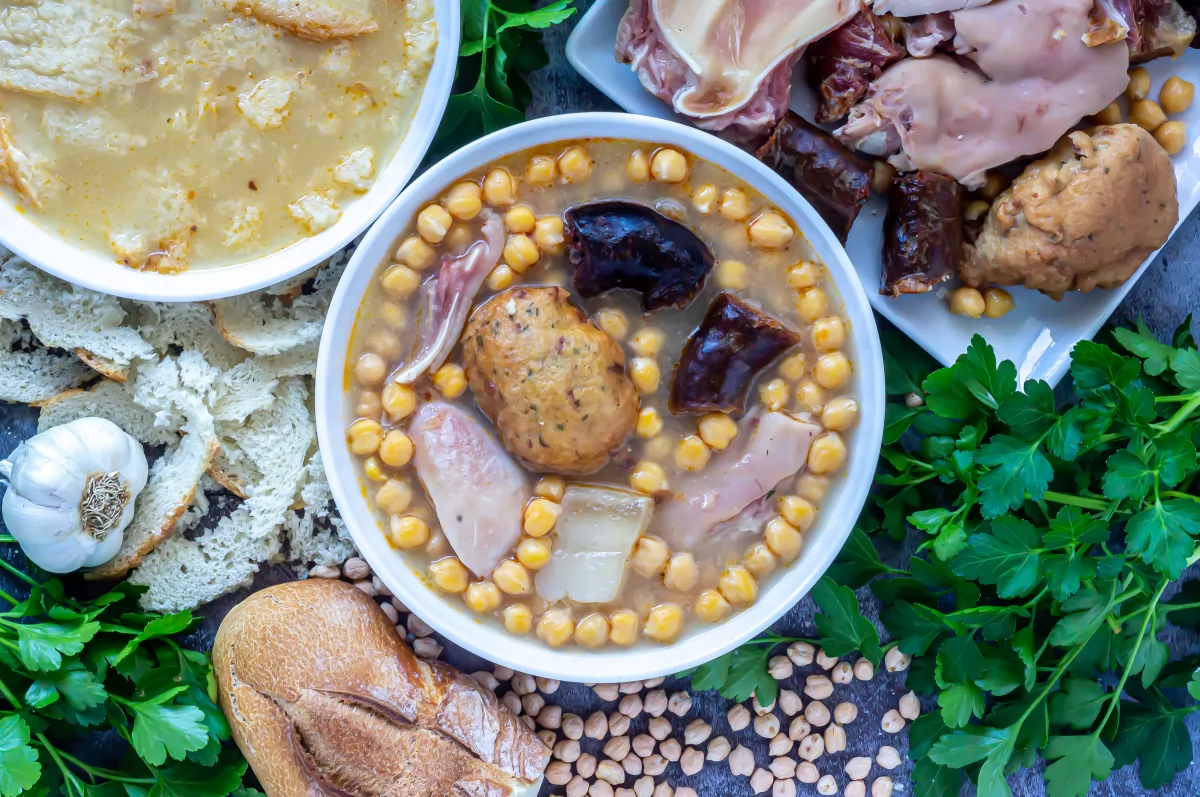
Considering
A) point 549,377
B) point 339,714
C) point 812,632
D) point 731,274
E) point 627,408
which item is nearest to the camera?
point 549,377

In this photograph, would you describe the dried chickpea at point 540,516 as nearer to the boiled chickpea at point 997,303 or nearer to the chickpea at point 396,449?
the chickpea at point 396,449

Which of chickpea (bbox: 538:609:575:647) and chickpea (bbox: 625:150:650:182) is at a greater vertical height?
chickpea (bbox: 625:150:650:182)

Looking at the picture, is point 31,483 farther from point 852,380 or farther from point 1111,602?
point 1111,602

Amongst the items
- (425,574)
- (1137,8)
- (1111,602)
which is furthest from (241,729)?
(1137,8)

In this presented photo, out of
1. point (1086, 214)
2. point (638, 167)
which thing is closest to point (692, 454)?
point (638, 167)

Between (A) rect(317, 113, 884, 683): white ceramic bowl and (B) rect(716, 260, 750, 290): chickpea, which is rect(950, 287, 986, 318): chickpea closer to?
(A) rect(317, 113, 884, 683): white ceramic bowl

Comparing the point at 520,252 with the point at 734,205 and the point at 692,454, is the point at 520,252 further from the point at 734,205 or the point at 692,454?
the point at 692,454

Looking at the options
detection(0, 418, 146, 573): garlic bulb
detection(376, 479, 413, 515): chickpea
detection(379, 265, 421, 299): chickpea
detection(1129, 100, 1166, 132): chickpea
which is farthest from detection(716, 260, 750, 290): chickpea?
detection(0, 418, 146, 573): garlic bulb
